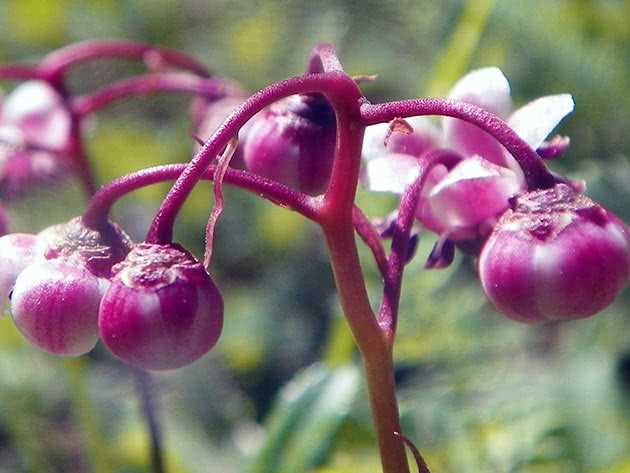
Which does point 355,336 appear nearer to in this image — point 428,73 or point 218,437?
point 218,437

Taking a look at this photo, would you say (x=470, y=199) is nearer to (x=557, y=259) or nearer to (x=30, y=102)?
(x=557, y=259)

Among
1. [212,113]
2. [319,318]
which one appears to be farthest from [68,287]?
[319,318]

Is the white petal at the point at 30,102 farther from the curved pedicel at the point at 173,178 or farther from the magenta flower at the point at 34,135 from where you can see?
the curved pedicel at the point at 173,178

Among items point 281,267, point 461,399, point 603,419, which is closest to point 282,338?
point 281,267

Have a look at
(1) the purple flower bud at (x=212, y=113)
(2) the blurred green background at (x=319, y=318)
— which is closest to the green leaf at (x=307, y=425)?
(2) the blurred green background at (x=319, y=318)

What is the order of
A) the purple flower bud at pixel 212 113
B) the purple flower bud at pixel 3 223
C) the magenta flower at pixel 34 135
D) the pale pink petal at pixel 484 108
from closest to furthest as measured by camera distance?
the pale pink petal at pixel 484 108 < the purple flower bud at pixel 3 223 < the purple flower bud at pixel 212 113 < the magenta flower at pixel 34 135

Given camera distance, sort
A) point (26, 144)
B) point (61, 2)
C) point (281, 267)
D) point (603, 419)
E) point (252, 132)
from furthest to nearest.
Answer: point (61, 2), point (281, 267), point (603, 419), point (26, 144), point (252, 132)

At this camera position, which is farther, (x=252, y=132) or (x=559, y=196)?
(x=252, y=132)
